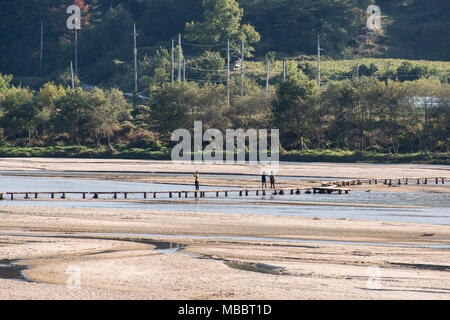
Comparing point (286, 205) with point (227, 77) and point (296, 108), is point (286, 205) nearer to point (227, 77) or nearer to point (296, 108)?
point (296, 108)

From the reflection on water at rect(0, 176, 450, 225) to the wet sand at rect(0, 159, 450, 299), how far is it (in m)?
2.65

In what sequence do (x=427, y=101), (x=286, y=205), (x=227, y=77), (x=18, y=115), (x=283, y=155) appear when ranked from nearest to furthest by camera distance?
(x=286, y=205), (x=427, y=101), (x=283, y=155), (x=18, y=115), (x=227, y=77)

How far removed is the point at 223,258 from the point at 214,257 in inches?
13.8

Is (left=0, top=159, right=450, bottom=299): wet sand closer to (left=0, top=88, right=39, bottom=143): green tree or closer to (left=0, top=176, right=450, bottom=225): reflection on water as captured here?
(left=0, top=176, right=450, bottom=225): reflection on water

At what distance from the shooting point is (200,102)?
319 feet

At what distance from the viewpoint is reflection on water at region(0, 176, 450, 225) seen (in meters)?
39.0

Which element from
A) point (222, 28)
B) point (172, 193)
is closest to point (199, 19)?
point (222, 28)

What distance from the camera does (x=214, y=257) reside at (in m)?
25.4

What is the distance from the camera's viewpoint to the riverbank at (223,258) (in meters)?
20.5

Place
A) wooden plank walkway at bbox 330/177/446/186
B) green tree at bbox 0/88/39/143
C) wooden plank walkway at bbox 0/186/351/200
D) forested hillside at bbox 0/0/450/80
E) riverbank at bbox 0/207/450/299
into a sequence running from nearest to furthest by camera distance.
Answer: riverbank at bbox 0/207/450/299 < wooden plank walkway at bbox 0/186/351/200 < wooden plank walkway at bbox 330/177/446/186 < green tree at bbox 0/88/39/143 < forested hillside at bbox 0/0/450/80

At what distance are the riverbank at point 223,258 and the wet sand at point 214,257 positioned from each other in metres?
0.04

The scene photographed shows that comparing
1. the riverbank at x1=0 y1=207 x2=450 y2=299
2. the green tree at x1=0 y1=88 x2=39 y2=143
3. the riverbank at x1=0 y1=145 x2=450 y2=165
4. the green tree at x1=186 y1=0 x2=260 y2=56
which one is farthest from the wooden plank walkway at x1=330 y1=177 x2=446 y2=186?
the green tree at x1=186 y1=0 x2=260 y2=56
